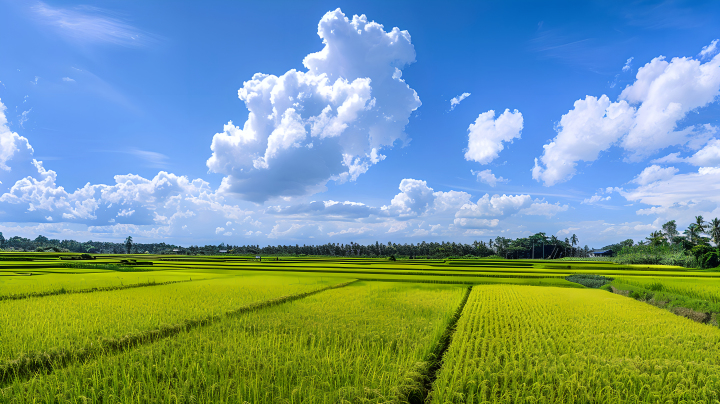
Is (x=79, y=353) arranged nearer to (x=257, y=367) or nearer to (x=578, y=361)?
(x=257, y=367)

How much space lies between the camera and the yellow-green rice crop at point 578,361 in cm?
497

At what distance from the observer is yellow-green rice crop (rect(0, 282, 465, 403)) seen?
4672 mm

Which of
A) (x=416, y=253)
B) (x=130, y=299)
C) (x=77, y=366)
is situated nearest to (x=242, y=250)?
(x=416, y=253)

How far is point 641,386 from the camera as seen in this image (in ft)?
17.2

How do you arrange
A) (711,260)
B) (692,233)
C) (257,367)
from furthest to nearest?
1. (692,233)
2. (711,260)
3. (257,367)

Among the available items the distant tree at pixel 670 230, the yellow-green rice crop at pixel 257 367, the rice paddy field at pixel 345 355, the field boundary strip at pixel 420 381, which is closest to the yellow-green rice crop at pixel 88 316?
the rice paddy field at pixel 345 355

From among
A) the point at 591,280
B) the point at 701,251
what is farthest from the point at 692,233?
the point at 591,280

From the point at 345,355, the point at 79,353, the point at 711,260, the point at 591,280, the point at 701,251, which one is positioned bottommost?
the point at 591,280

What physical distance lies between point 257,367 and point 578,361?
6441mm

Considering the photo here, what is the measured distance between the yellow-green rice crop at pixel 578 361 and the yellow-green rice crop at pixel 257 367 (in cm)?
100

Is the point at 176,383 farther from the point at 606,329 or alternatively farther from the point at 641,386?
the point at 606,329

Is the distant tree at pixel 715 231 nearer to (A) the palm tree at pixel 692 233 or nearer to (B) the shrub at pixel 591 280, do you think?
(A) the palm tree at pixel 692 233

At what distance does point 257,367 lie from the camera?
5637mm

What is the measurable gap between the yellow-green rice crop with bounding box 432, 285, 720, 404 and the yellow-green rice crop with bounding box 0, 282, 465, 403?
39.6 inches
